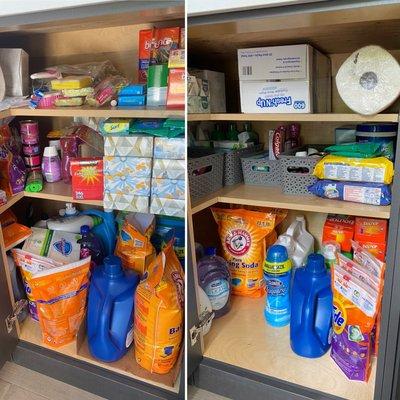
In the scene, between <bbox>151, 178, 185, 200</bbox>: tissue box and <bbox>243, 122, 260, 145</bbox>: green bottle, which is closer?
<bbox>151, 178, 185, 200</bbox>: tissue box

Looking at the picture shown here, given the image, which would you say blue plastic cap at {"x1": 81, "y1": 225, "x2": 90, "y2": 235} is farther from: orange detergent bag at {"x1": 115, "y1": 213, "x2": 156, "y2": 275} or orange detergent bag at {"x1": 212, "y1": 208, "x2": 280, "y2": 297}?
orange detergent bag at {"x1": 212, "y1": 208, "x2": 280, "y2": 297}

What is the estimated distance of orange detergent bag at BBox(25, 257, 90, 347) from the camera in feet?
3.58

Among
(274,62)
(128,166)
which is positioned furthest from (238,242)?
(274,62)

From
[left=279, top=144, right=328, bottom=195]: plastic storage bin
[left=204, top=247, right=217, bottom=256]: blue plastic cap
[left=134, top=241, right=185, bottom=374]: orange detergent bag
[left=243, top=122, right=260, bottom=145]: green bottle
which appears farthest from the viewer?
[left=243, top=122, right=260, bottom=145]: green bottle

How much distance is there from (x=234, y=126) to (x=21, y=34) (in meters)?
0.78

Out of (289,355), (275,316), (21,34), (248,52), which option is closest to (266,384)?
(289,355)

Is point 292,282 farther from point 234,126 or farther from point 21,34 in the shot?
point 21,34

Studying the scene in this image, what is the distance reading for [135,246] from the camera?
1.21 meters

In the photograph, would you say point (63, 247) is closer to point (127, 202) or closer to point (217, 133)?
point (127, 202)

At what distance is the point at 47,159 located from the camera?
1266 millimetres

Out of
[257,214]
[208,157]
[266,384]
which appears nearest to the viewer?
[266,384]

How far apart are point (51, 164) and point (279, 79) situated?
0.75 meters

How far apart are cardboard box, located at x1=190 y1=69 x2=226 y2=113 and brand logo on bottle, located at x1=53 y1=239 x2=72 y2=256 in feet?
2.06

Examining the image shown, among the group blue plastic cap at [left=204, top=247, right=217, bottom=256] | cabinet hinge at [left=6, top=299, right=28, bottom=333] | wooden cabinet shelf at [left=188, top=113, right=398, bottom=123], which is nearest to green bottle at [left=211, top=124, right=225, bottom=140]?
wooden cabinet shelf at [left=188, top=113, right=398, bottom=123]
